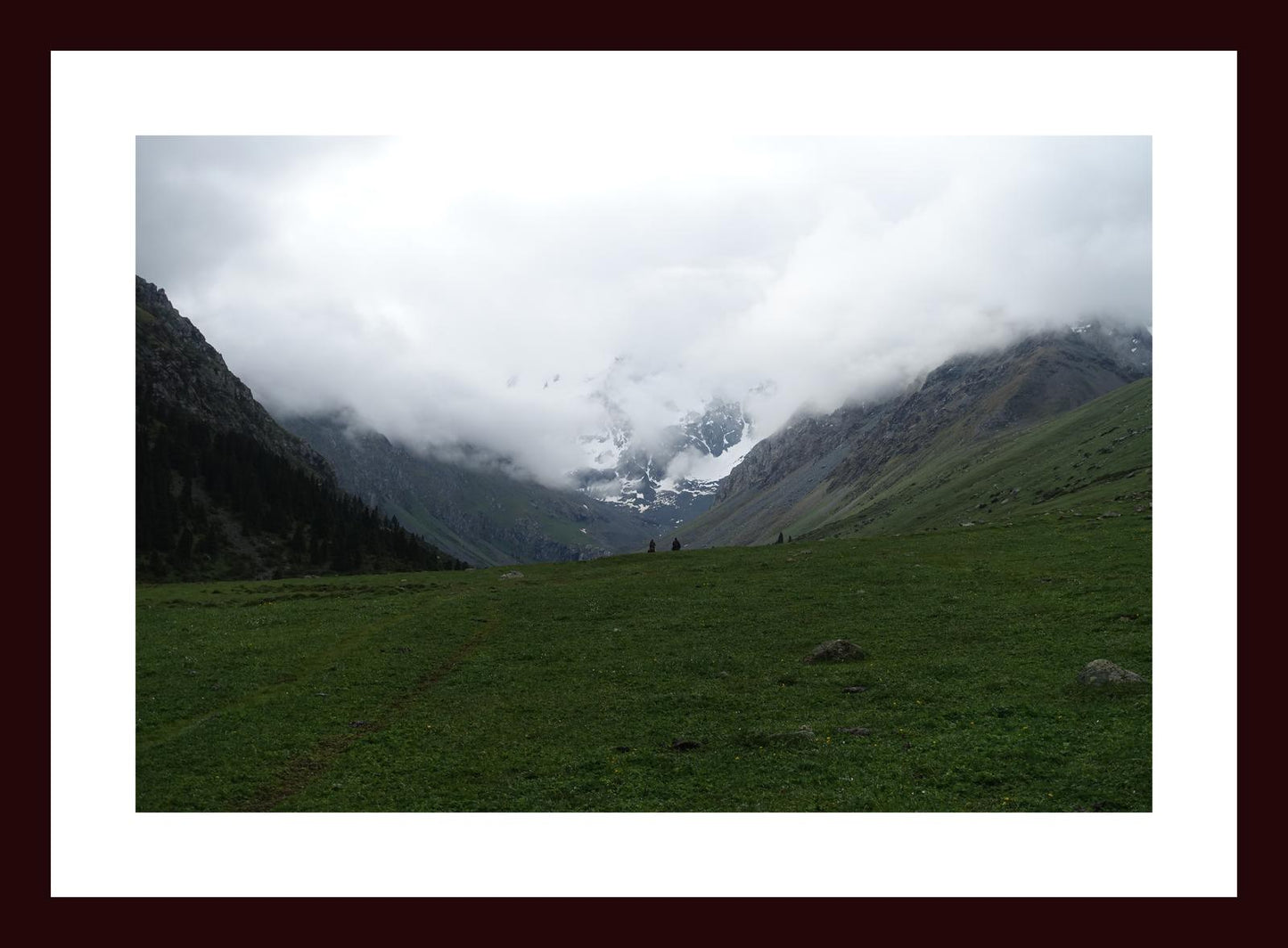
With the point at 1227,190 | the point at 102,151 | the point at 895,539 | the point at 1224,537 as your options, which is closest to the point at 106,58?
the point at 102,151

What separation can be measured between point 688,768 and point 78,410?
20866 mm

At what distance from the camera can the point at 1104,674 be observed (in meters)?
28.3

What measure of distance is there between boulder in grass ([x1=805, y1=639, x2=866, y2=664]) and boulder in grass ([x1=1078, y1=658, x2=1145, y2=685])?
9782 millimetres

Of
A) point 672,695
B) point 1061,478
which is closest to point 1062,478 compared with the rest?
point 1061,478

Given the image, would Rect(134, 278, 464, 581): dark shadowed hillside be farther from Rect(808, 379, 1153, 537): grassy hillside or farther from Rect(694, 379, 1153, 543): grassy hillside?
Rect(808, 379, 1153, 537): grassy hillside

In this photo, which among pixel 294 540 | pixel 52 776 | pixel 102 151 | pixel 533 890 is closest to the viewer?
pixel 533 890

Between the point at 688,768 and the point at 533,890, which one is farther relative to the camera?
the point at 688,768

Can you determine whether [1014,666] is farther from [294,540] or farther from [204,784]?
[294,540]

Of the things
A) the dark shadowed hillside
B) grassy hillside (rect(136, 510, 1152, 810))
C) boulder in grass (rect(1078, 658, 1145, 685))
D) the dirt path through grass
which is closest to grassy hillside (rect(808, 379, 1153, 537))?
grassy hillside (rect(136, 510, 1152, 810))

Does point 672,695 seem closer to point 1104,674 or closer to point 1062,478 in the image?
point 1104,674

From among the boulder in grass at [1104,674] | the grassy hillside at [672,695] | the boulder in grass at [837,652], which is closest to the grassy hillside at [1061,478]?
the grassy hillside at [672,695]

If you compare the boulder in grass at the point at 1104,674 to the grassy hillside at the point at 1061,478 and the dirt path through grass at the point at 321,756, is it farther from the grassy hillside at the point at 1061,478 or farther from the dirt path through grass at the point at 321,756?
the grassy hillside at the point at 1061,478

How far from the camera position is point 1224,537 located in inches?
792

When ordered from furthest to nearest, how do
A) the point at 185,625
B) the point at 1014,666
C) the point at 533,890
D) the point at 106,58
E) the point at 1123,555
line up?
the point at 1123,555, the point at 185,625, the point at 1014,666, the point at 106,58, the point at 533,890
